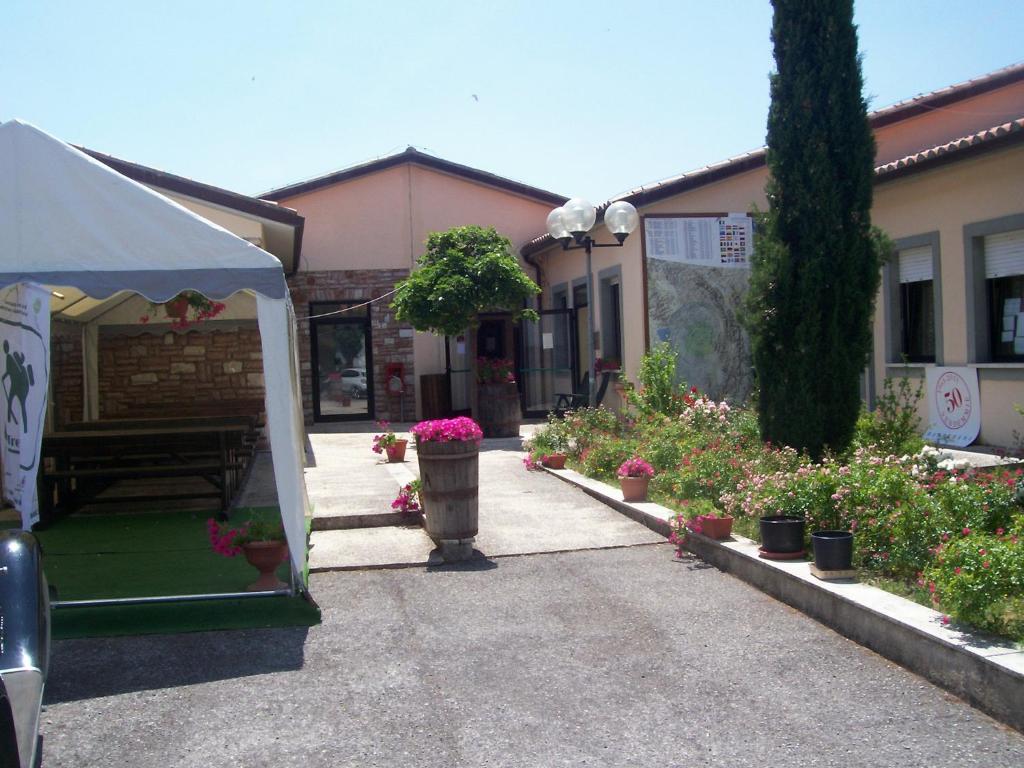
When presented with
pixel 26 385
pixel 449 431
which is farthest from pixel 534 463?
pixel 26 385

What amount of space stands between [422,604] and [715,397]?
873 centimetres

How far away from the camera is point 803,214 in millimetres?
9102

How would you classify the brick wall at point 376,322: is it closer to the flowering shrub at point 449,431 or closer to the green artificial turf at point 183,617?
the flowering shrub at point 449,431

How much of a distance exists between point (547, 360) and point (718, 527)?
420 inches

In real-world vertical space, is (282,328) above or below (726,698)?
above

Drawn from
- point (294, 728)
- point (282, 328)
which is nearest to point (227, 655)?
point (294, 728)

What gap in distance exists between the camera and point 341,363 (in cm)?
1873

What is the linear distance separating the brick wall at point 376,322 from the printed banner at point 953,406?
32.4ft

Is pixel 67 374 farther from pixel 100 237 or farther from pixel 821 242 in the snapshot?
pixel 821 242

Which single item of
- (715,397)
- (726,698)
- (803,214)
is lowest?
(726,698)

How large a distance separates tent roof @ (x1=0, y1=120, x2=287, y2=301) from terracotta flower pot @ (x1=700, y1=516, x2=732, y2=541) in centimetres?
345

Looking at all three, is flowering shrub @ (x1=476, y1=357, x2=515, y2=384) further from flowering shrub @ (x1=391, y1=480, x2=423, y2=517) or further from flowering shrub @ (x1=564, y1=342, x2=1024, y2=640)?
flowering shrub @ (x1=391, y1=480, x2=423, y2=517)

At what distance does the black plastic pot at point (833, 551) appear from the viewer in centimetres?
566

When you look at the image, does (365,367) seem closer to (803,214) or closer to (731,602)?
(803,214)
